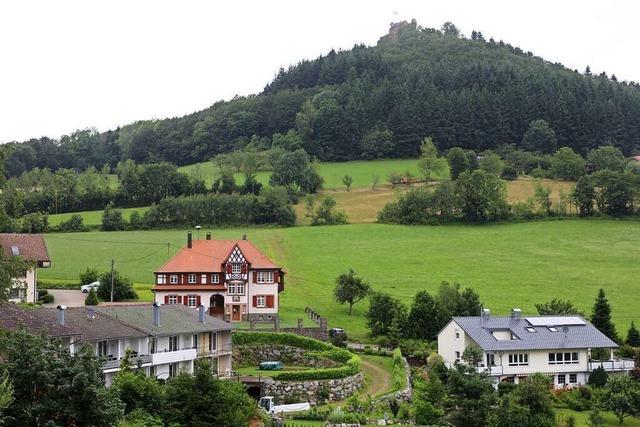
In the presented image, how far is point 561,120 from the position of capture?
163 m

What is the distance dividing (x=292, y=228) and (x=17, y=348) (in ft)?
245

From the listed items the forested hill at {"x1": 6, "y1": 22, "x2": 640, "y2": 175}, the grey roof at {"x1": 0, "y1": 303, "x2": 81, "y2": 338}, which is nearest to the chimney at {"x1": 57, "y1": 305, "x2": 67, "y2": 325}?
the grey roof at {"x1": 0, "y1": 303, "x2": 81, "y2": 338}

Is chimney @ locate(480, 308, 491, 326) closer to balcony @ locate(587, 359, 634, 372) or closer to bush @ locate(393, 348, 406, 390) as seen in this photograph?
bush @ locate(393, 348, 406, 390)

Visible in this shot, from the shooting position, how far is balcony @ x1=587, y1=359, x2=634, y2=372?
5700 centimetres

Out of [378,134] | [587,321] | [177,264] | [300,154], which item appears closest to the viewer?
[587,321]

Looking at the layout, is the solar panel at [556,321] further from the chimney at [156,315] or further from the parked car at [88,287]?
the parked car at [88,287]

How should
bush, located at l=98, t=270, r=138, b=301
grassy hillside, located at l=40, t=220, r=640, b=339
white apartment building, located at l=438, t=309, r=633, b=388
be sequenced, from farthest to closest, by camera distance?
grassy hillside, located at l=40, t=220, r=640, b=339
bush, located at l=98, t=270, r=138, b=301
white apartment building, located at l=438, t=309, r=633, b=388

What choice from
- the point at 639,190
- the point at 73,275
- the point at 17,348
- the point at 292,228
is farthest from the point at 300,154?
the point at 17,348

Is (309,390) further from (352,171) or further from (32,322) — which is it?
(352,171)

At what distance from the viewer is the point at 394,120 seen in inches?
6501

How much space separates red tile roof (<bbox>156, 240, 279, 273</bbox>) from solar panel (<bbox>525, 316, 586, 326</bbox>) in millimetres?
19942

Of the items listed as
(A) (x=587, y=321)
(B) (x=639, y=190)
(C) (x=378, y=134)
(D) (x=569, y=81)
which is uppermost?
(D) (x=569, y=81)

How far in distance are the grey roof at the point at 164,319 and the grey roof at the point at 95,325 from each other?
2.69ft

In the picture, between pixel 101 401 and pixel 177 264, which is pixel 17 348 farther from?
pixel 177 264
